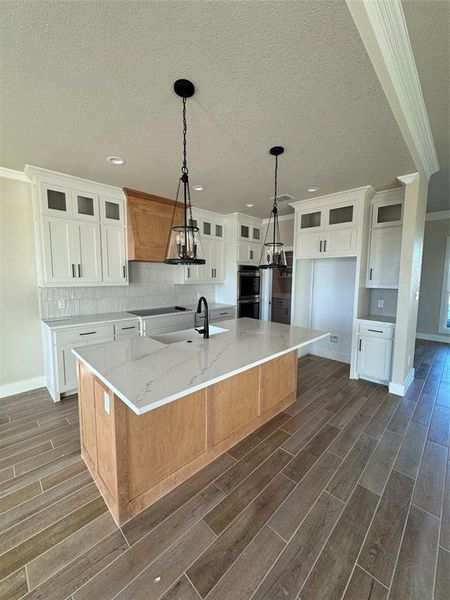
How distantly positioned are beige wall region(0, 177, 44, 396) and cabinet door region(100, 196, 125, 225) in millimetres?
819

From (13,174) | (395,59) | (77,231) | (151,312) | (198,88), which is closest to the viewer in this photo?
(395,59)

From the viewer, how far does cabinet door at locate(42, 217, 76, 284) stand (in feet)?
9.71

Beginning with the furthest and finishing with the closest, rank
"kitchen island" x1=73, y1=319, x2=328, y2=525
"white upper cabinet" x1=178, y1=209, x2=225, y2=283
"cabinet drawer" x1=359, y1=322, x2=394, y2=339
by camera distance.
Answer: "white upper cabinet" x1=178, y1=209, x2=225, y2=283 < "cabinet drawer" x1=359, y1=322, x2=394, y2=339 < "kitchen island" x1=73, y1=319, x2=328, y2=525

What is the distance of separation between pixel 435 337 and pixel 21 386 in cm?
777

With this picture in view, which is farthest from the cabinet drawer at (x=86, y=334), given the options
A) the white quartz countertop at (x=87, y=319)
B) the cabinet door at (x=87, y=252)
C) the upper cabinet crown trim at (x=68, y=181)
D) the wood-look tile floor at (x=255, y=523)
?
the upper cabinet crown trim at (x=68, y=181)

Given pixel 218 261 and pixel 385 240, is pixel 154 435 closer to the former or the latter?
pixel 218 261

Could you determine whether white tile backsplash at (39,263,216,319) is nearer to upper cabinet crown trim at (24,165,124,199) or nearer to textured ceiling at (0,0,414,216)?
upper cabinet crown trim at (24,165,124,199)

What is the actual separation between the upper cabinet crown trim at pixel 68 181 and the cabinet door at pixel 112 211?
77mm

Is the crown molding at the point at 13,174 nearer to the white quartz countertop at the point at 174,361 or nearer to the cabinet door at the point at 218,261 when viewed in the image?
the white quartz countertop at the point at 174,361

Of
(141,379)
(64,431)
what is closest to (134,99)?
(141,379)

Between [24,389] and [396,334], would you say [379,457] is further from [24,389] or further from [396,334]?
[24,389]

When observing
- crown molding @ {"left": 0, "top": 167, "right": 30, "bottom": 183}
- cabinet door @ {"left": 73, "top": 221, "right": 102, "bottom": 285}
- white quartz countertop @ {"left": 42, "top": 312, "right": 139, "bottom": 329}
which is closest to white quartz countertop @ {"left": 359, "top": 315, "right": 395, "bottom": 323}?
white quartz countertop @ {"left": 42, "top": 312, "right": 139, "bottom": 329}

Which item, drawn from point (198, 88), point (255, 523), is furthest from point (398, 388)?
point (198, 88)

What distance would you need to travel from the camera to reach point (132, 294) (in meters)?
4.07
